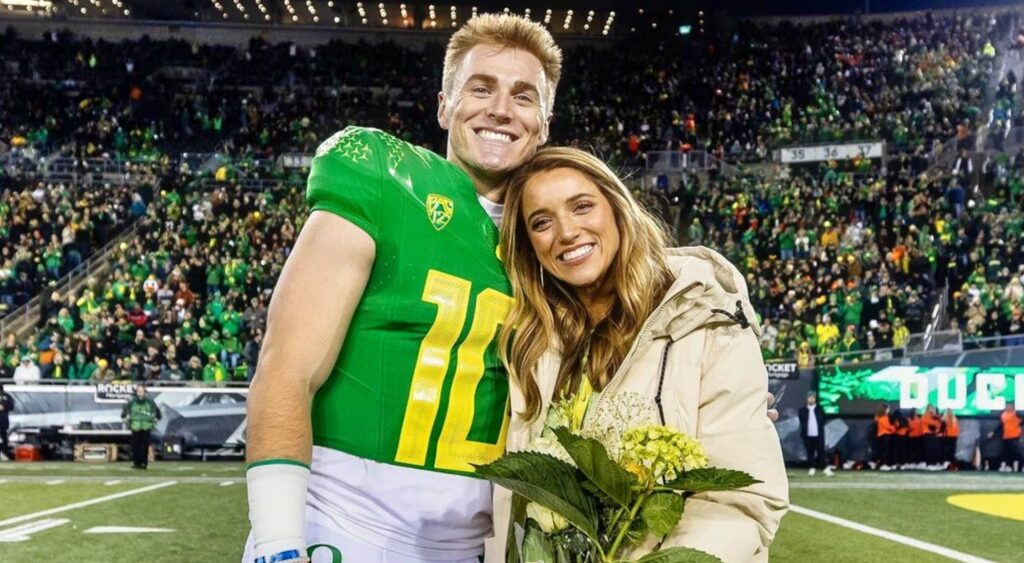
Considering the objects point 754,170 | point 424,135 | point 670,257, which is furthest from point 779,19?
point 670,257

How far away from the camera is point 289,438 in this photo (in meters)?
2.10

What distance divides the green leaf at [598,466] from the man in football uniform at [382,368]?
542mm

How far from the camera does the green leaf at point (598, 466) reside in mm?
1933

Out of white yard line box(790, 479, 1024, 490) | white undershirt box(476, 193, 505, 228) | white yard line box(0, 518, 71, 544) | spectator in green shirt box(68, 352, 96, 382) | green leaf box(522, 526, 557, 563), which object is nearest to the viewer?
green leaf box(522, 526, 557, 563)

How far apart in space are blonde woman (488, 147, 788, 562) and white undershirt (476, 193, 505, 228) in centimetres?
7

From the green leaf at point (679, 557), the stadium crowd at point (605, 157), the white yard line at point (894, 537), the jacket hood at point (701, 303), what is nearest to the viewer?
the green leaf at point (679, 557)

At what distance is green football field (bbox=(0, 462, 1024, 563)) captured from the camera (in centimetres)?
827

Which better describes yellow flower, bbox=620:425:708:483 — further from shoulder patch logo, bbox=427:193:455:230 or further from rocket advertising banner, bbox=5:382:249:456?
rocket advertising banner, bbox=5:382:249:456

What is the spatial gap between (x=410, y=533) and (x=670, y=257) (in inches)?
38.9

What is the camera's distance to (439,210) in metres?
2.49

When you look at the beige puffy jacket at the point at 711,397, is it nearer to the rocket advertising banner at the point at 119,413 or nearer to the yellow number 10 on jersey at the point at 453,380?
the yellow number 10 on jersey at the point at 453,380

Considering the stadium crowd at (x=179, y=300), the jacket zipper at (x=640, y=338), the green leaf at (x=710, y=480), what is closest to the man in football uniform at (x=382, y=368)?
the jacket zipper at (x=640, y=338)

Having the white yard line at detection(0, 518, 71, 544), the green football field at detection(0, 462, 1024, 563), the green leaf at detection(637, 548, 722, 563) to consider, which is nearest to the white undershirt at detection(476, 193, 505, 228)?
the green leaf at detection(637, 548, 722, 563)

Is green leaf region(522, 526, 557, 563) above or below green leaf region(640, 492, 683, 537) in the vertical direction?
below
